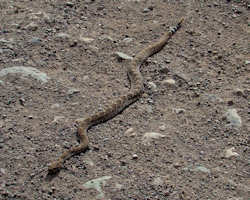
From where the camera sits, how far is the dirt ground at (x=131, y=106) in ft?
19.1

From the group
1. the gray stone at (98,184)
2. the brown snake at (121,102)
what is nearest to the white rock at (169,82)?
the brown snake at (121,102)

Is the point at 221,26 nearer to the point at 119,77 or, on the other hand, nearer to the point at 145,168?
the point at 119,77

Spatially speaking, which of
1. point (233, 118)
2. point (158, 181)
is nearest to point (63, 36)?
point (233, 118)

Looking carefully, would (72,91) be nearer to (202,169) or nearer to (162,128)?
(162,128)

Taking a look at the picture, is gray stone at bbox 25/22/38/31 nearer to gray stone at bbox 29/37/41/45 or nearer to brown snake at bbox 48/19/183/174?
gray stone at bbox 29/37/41/45

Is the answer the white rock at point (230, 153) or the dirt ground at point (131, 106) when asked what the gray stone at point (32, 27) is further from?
the white rock at point (230, 153)

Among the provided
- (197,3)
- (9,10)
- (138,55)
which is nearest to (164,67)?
(138,55)

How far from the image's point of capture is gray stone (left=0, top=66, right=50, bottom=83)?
7.53 m

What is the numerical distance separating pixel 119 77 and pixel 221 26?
247cm

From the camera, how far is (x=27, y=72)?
7.62 metres

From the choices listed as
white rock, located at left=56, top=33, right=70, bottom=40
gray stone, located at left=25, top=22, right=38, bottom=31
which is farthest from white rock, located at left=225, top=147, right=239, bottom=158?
gray stone, located at left=25, top=22, right=38, bottom=31

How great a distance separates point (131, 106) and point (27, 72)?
1753mm

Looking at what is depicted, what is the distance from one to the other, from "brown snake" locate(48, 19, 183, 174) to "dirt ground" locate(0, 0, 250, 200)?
0.10 m

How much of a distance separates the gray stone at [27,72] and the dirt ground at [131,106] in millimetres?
79
